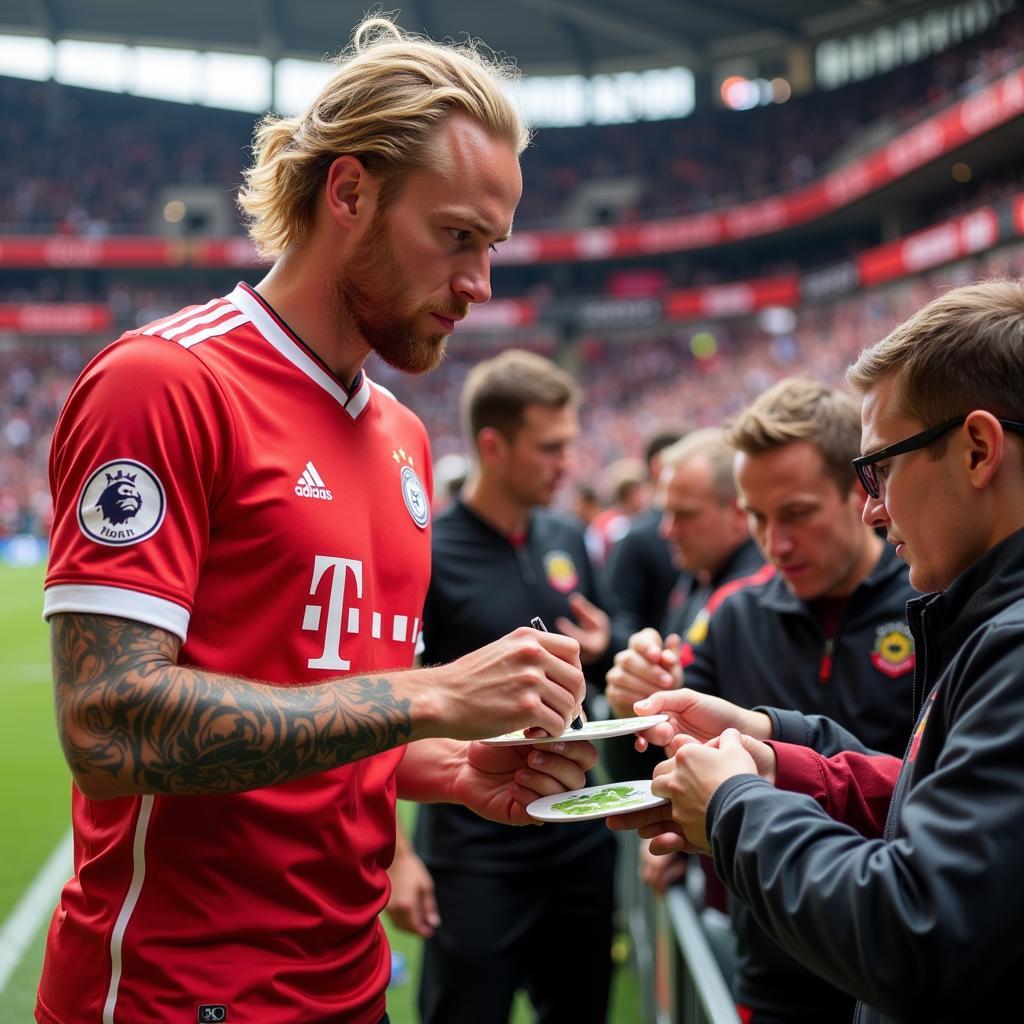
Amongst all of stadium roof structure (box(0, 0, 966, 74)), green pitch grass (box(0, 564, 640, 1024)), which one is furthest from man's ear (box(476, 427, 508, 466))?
stadium roof structure (box(0, 0, 966, 74))

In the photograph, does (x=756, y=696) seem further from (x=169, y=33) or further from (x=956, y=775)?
(x=169, y=33)

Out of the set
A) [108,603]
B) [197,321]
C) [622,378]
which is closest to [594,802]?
[108,603]

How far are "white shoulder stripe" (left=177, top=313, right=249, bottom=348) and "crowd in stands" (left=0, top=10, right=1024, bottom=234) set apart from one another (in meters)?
37.1

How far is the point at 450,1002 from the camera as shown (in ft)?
11.6

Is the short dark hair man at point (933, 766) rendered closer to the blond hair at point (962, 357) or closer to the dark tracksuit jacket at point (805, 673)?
the blond hair at point (962, 357)

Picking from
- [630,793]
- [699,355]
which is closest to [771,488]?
[630,793]

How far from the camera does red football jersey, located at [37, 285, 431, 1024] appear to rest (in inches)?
69.0

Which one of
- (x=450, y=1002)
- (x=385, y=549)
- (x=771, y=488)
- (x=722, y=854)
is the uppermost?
(x=771, y=488)

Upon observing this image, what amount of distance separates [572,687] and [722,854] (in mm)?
449

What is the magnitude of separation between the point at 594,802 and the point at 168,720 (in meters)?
0.82

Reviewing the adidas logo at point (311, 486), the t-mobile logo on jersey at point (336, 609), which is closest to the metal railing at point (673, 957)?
the t-mobile logo on jersey at point (336, 609)

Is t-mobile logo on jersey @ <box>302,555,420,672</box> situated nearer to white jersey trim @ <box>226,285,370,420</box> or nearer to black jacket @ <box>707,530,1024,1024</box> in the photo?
white jersey trim @ <box>226,285,370,420</box>

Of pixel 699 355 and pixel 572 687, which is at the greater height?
pixel 699 355

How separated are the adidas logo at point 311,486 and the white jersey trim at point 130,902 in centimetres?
59
